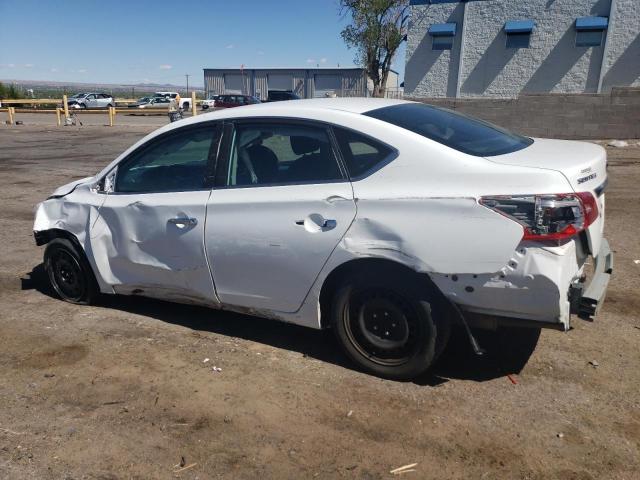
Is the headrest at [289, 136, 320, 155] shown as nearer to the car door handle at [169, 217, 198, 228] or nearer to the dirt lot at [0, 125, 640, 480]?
the car door handle at [169, 217, 198, 228]

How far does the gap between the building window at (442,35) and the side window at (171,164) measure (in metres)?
28.5

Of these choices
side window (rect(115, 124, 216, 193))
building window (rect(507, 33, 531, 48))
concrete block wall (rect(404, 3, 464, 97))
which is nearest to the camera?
side window (rect(115, 124, 216, 193))

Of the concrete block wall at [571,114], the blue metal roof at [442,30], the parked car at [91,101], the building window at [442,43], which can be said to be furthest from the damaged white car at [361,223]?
the parked car at [91,101]

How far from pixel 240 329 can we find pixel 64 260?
169 centimetres

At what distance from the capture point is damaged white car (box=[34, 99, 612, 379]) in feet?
9.85

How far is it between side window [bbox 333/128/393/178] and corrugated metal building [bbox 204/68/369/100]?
53.5 metres

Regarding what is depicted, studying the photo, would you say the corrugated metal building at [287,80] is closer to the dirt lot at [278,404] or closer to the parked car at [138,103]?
the parked car at [138,103]

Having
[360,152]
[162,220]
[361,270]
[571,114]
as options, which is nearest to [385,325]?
[361,270]

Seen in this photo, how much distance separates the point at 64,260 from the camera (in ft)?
15.8

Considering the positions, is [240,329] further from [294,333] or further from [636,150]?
[636,150]

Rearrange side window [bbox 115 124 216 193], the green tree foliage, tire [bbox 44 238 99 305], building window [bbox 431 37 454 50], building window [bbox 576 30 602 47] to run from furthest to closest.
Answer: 1. the green tree foliage
2. building window [bbox 431 37 454 50]
3. building window [bbox 576 30 602 47]
4. tire [bbox 44 238 99 305]
5. side window [bbox 115 124 216 193]

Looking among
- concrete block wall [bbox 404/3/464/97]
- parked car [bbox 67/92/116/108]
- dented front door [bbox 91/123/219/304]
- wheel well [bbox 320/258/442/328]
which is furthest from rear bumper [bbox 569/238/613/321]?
parked car [bbox 67/92/116/108]

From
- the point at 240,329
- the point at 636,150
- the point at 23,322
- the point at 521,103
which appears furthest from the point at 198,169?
the point at 521,103

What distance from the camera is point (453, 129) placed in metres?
3.72
